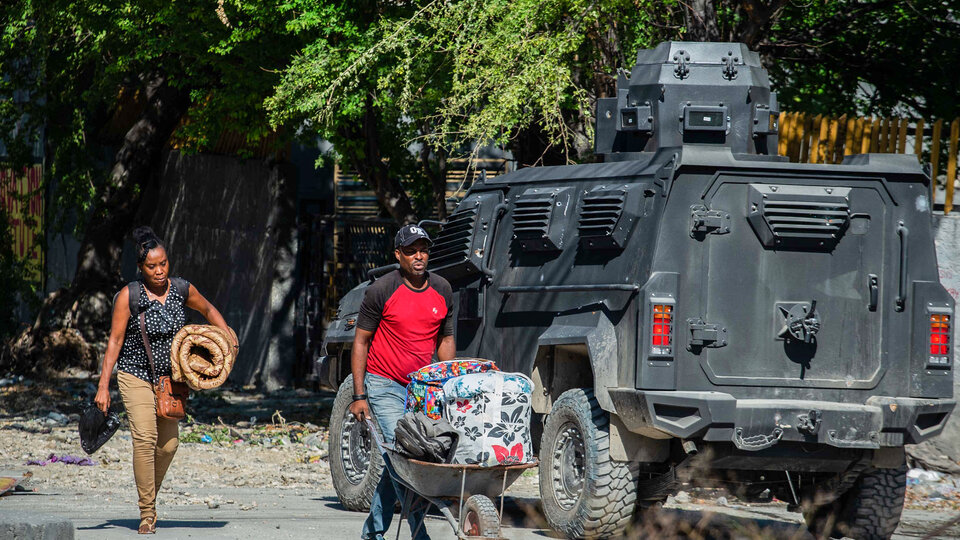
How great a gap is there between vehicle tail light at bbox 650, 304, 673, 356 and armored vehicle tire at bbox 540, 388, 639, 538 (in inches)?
27.6

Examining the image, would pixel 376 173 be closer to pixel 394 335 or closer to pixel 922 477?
pixel 922 477

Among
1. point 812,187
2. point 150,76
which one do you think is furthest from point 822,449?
point 150,76

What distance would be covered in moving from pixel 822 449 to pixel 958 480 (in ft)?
11.5

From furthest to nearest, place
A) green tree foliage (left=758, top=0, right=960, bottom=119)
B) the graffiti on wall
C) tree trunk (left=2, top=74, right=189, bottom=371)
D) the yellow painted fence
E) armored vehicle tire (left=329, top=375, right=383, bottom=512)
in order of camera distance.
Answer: the graffiti on wall
tree trunk (left=2, top=74, right=189, bottom=371)
green tree foliage (left=758, top=0, right=960, bottom=119)
the yellow painted fence
armored vehicle tire (left=329, top=375, right=383, bottom=512)

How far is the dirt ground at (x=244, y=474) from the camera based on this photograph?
944 centimetres

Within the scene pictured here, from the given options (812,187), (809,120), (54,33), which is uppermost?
(54,33)

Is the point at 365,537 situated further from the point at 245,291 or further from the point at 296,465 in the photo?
the point at 245,291

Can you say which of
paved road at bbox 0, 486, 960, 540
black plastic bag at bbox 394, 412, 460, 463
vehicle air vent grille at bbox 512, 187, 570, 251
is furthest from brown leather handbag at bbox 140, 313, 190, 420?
vehicle air vent grille at bbox 512, 187, 570, 251

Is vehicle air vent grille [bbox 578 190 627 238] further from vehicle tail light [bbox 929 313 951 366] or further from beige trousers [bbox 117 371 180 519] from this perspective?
beige trousers [bbox 117 371 180 519]

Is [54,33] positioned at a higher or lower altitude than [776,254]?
higher

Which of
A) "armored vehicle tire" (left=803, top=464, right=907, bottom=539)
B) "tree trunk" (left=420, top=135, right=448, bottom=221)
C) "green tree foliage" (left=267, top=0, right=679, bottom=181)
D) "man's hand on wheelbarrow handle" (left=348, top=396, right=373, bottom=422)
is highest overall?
"green tree foliage" (left=267, top=0, right=679, bottom=181)

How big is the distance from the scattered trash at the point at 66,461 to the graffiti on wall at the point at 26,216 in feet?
39.1

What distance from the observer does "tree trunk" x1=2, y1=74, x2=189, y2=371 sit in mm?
20406

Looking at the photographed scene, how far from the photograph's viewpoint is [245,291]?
Result: 2023cm
